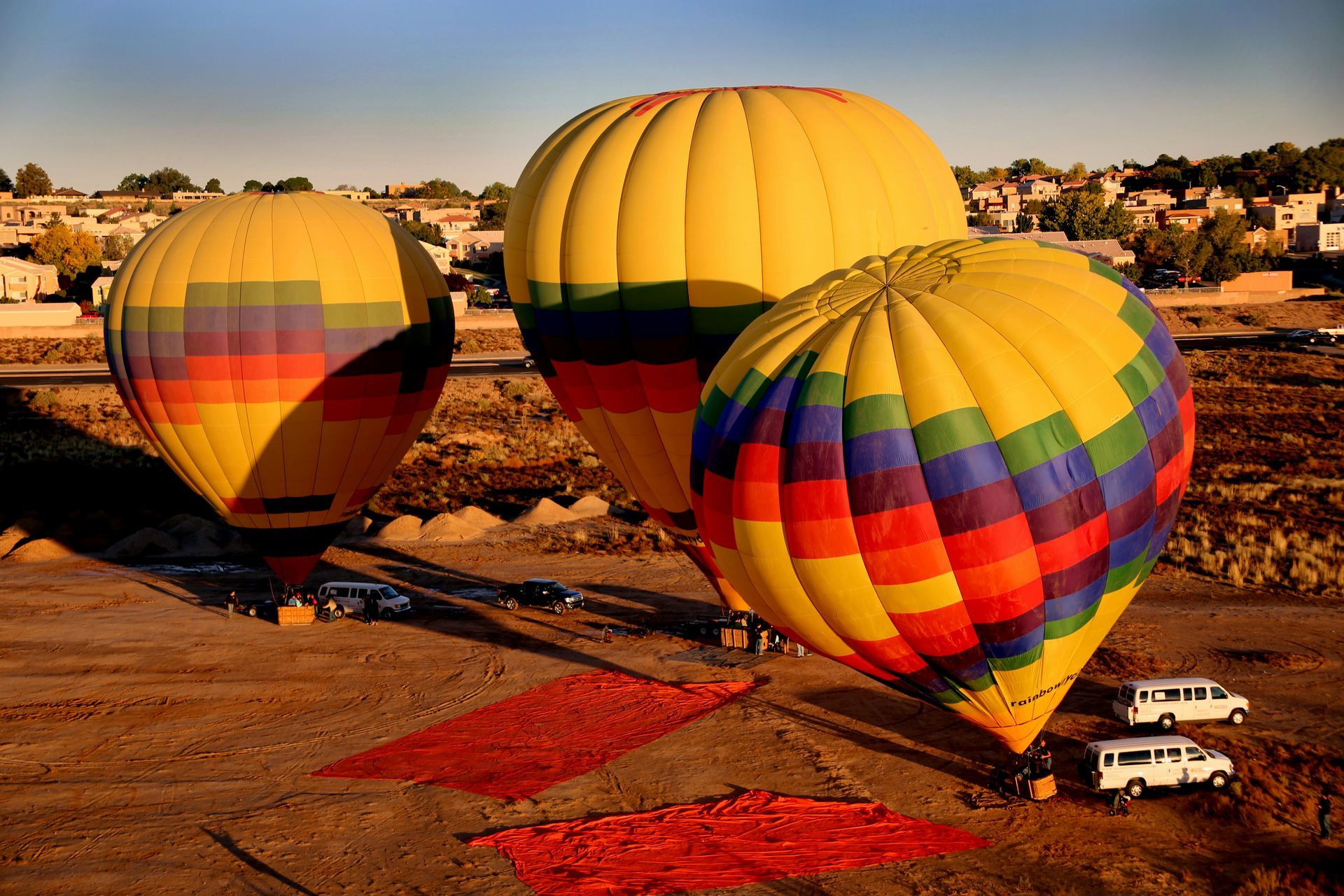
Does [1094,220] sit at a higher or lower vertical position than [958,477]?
higher

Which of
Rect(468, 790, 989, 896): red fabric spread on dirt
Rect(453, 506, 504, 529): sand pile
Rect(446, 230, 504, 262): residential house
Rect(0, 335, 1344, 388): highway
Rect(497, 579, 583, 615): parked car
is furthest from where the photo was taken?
Rect(446, 230, 504, 262): residential house

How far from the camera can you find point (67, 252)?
4284 inches

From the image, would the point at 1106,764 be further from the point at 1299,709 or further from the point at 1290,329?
the point at 1290,329

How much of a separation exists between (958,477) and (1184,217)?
126m

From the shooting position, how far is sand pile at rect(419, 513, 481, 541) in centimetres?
3547

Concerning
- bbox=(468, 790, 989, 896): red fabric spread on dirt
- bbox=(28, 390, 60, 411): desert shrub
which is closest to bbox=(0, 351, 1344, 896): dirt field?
bbox=(468, 790, 989, 896): red fabric spread on dirt

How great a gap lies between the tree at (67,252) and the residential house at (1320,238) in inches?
4285

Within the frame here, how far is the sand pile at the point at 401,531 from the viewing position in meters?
35.6

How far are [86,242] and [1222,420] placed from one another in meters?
95.9

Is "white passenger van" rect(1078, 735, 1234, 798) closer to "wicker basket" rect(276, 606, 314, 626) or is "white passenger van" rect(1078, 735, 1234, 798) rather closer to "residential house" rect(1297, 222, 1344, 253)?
"wicker basket" rect(276, 606, 314, 626)

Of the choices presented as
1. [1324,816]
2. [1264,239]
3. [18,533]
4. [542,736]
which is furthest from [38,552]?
[1264,239]

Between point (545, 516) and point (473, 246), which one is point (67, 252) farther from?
point (545, 516)

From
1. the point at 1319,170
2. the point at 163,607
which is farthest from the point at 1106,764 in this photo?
the point at 1319,170

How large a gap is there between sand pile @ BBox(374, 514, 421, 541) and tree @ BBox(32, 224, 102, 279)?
82.9 m
